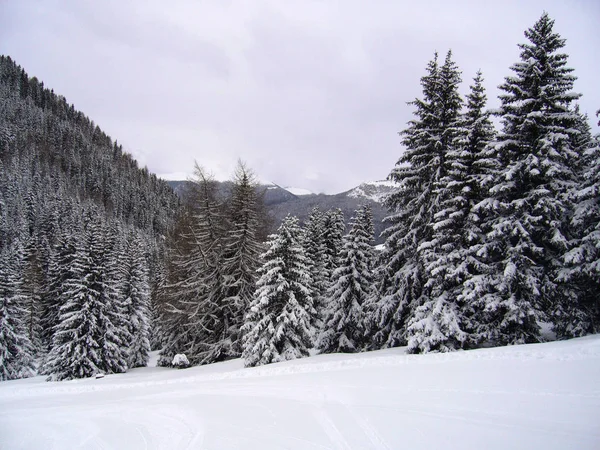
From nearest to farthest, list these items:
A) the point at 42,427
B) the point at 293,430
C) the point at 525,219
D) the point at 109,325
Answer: the point at 293,430 < the point at 42,427 < the point at 525,219 < the point at 109,325

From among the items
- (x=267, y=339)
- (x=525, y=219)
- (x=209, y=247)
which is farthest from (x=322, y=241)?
(x=525, y=219)

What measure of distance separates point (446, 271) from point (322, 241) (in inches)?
572

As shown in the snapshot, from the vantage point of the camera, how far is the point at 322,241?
27.7 m

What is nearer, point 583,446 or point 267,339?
point 583,446

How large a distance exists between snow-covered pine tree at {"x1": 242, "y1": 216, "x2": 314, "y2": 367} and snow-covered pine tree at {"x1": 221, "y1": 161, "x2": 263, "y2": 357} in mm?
3379

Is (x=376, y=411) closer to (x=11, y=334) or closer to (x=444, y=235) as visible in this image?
(x=444, y=235)

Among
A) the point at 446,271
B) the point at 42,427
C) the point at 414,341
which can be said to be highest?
the point at 446,271

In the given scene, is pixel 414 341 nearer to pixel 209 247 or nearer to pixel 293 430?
pixel 293 430

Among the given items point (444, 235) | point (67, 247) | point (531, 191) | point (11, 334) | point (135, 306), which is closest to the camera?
point (531, 191)

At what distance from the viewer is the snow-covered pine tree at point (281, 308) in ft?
58.1

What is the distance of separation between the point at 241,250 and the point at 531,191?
17.7 metres

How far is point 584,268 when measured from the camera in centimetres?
1140

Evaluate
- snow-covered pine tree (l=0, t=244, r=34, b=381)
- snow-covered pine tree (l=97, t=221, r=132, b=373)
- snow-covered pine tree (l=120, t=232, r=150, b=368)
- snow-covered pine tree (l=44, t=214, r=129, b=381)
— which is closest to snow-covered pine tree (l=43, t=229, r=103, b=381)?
snow-covered pine tree (l=44, t=214, r=129, b=381)

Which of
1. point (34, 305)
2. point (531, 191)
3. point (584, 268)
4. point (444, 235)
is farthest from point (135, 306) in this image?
point (584, 268)
